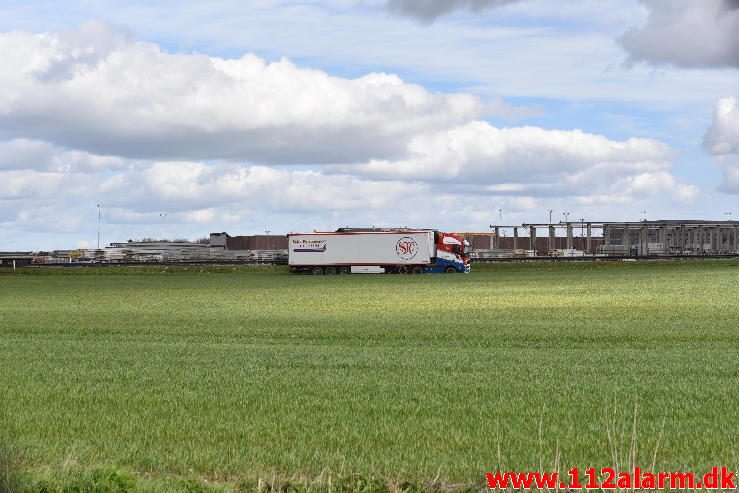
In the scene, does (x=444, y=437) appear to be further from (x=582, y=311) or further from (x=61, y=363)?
(x=582, y=311)

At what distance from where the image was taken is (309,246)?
3199 inches

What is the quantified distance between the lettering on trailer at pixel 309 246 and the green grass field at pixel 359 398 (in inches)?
1931

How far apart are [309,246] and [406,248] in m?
8.26

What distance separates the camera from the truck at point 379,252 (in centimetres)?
7919

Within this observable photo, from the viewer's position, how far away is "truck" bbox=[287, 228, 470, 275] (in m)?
79.2

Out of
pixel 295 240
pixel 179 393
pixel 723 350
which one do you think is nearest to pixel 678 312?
pixel 723 350

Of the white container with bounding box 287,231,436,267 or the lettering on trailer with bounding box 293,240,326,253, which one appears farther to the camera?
the lettering on trailer with bounding box 293,240,326,253

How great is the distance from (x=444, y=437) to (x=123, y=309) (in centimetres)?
2828

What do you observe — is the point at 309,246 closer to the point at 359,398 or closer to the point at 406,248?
the point at 406,248

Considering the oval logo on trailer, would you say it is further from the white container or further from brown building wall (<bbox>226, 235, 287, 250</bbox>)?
brown building wall (<bbox>226, 235, 287, 250</bbox>)

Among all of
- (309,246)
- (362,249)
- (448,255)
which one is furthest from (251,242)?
(448,255)

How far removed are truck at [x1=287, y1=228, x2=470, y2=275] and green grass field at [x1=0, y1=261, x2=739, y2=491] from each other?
47.6 metres

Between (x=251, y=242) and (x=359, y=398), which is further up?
(x=251, y=242)

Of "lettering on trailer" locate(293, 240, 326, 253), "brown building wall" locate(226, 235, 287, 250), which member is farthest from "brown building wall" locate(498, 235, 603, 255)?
"lettering on trailer" locate(293, 240, 326, 253)
